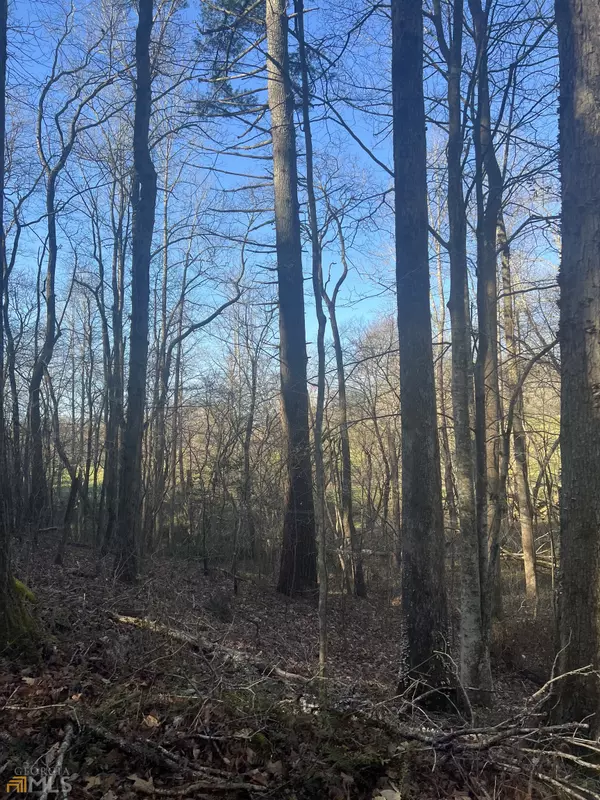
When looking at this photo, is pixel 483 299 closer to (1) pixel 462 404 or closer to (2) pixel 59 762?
(1) pixel 462 404

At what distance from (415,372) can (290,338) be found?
628 cm

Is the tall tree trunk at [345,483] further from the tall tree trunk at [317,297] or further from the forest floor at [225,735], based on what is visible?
Result: the forest floor at [225,735]

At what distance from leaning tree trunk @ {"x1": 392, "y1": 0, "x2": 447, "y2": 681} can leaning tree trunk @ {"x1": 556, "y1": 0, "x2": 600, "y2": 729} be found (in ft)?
5.43


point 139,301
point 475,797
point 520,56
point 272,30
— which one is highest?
point 272,30

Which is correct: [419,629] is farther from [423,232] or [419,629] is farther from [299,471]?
[299,471]

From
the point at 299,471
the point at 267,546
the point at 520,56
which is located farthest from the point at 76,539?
the point at 520,56

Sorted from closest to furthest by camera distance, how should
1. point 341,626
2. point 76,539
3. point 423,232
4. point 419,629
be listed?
point 419,629 < point 423,232 < point 341,626 < point 76,539

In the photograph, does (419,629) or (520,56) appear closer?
(419,629)

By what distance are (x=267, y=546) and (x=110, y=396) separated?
7.08 m

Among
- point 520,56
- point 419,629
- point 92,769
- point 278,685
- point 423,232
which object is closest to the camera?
point 92,769

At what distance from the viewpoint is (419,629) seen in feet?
17.9

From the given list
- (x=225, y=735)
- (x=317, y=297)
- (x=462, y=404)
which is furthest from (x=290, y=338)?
(x=225, y=735)

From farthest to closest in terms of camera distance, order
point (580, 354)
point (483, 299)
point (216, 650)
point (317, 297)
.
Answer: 1. point (483, 299)
2. point (317, 297)
3. point (216, 650)
4. point (580, 354)

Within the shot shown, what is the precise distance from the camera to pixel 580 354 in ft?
13.3
